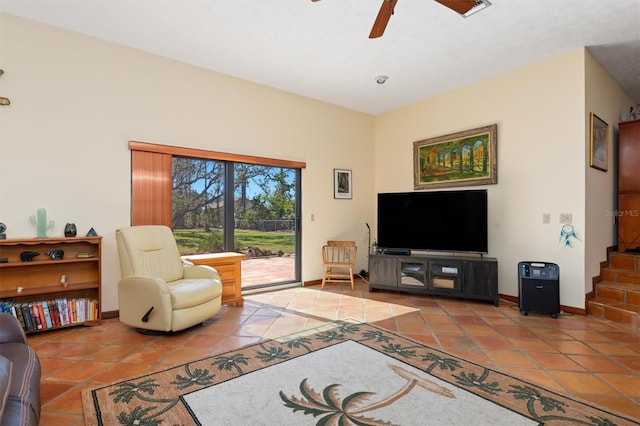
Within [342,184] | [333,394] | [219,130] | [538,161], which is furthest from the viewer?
[342,184]

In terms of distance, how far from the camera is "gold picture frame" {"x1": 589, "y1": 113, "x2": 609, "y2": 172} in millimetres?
3527

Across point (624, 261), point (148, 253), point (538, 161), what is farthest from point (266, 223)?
point (624, 261)

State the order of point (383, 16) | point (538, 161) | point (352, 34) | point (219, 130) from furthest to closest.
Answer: point (219, 130), point (538, 161), point (352, 34), point (383, 16)

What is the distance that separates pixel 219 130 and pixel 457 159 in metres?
3.38

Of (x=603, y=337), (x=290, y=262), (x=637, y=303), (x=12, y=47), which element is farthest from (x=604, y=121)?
(x=12, y=47)

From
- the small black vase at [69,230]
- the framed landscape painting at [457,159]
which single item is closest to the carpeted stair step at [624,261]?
the framed landscape painting at [457,159]

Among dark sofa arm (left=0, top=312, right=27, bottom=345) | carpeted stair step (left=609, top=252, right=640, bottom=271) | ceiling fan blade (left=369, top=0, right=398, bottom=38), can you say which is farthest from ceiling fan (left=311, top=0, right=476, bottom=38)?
carpeted stair step (left=609, top=252, right=640, bottom=271)

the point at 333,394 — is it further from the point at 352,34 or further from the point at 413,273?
the point at 352,34

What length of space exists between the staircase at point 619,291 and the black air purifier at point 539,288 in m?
0.49

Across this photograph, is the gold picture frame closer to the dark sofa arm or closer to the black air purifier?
the black air purifier

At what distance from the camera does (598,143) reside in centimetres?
371

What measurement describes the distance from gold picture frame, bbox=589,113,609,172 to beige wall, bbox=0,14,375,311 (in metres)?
3.82

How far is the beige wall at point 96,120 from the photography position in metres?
2.97

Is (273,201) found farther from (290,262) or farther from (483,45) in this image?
(483,45)
